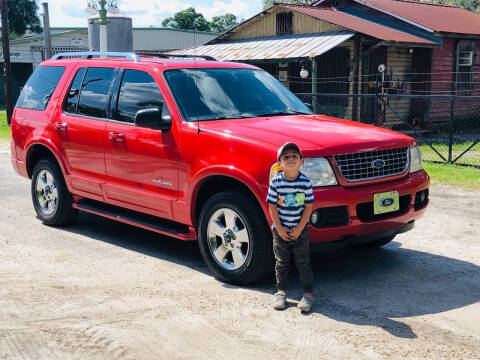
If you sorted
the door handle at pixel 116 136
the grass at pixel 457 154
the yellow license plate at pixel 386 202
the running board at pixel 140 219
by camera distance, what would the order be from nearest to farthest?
1. the yellow license plate at pixel 386 202
2. the running board at pixel 140 219
3. the door handle at pixel 116 136
4. the grass at pixel 457 154

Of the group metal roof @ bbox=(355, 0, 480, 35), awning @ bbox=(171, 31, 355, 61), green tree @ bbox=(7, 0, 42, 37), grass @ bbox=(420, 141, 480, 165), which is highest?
green tree @ bbox=(7, 0, 42, 37)

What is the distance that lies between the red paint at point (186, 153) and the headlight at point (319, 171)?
57 mm

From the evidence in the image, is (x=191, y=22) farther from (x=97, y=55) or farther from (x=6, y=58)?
(x=97, y=55)

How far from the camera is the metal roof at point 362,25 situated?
19.1 meters

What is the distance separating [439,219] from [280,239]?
12.4ft

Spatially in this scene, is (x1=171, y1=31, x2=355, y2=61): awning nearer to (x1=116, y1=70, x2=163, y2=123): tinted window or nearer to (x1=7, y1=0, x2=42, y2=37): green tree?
(x1=116, y1=70, x2=163, y2=123): tinted window

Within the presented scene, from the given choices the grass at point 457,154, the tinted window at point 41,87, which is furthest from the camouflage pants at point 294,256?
the grass at point 457,154

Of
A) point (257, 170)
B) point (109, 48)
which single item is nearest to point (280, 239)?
point (257, 170)

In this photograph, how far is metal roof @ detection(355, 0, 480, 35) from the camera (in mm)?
21855

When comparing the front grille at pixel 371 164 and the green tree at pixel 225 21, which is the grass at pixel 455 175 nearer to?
the front grille at pixel 371 164

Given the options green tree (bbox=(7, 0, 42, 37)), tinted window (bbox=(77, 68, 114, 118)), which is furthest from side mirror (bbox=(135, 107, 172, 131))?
green tree (bbox=(7, 0, 42, 37))

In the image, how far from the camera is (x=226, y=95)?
6.30 metres

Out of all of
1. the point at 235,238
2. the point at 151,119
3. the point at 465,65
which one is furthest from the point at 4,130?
the point at 235,238

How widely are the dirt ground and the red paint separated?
0.55 meters
